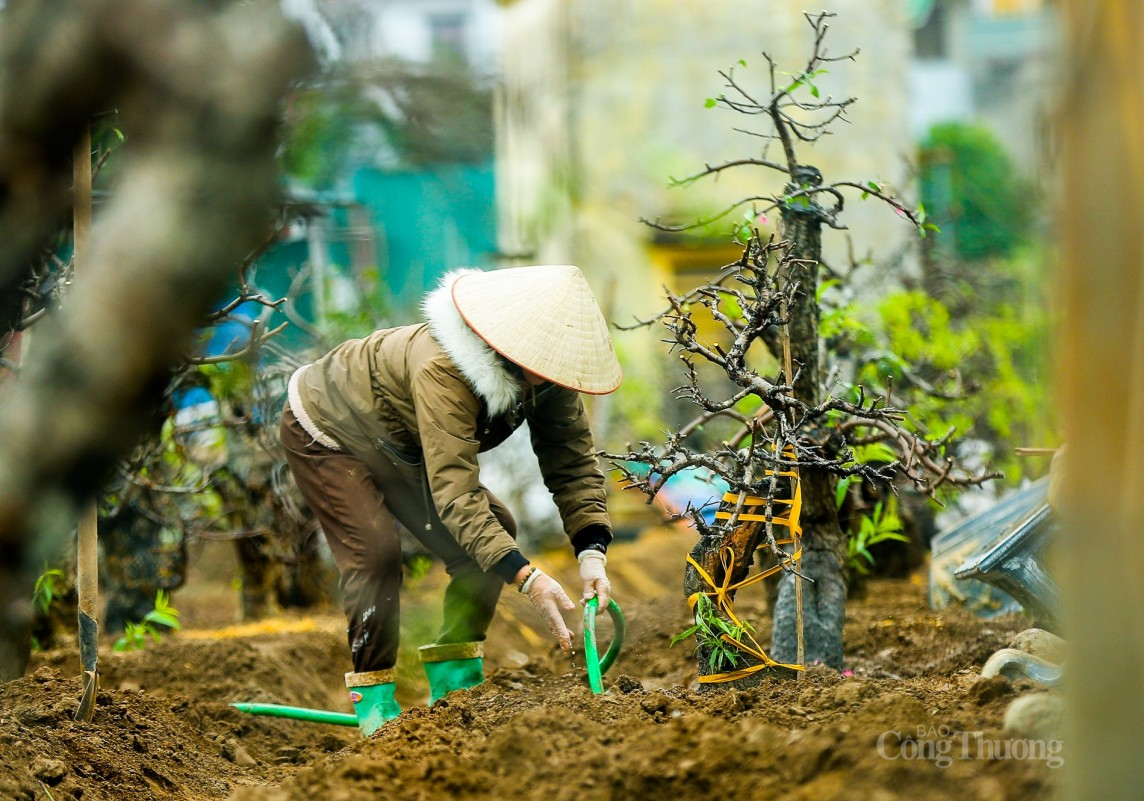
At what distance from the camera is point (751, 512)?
344 cm

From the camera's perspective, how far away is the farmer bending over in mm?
3498

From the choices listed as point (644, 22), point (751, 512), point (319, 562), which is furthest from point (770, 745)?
point (644, 22)

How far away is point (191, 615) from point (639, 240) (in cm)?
999

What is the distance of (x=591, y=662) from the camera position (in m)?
3.42

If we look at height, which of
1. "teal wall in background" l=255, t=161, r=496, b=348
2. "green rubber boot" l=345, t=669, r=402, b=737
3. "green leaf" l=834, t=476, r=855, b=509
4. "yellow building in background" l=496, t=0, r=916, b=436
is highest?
"yellow building in background" l=496, t=0, r=916, b=436

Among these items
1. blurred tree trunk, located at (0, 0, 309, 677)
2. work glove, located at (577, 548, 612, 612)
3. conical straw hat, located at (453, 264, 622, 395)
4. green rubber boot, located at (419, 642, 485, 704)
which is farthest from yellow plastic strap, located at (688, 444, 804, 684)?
blurred tree trunk, located at (0, 0, 309, 677)

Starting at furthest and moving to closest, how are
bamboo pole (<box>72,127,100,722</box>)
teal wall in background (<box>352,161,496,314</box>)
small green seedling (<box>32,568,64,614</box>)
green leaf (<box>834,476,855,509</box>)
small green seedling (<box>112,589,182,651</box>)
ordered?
1. teal wall in background (<box>352,161,496,314</box>)
2. small green seedling (<box>112,589,182,651</box>)
3. small green seedling (<box>32,568,64,614</box>)
4. green leaf (<box>834,476,855,509</box>)
5. bamboo pole (<box>72,127,100,722</box>)

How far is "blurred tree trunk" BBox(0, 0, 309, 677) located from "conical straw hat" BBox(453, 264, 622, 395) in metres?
2.41

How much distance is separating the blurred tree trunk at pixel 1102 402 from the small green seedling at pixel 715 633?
1.86 meters

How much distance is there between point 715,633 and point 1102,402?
6.72ft

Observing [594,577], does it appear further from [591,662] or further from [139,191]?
[139,191]

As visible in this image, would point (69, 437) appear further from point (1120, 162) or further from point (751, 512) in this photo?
point (751, 512)

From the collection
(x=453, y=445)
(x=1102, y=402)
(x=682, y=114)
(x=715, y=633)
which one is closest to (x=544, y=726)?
(x=715, y=633)

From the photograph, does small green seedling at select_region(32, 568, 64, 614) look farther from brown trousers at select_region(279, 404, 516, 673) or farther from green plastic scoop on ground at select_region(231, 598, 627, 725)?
brown trousers at select_region(279, 404, 516, 673)
